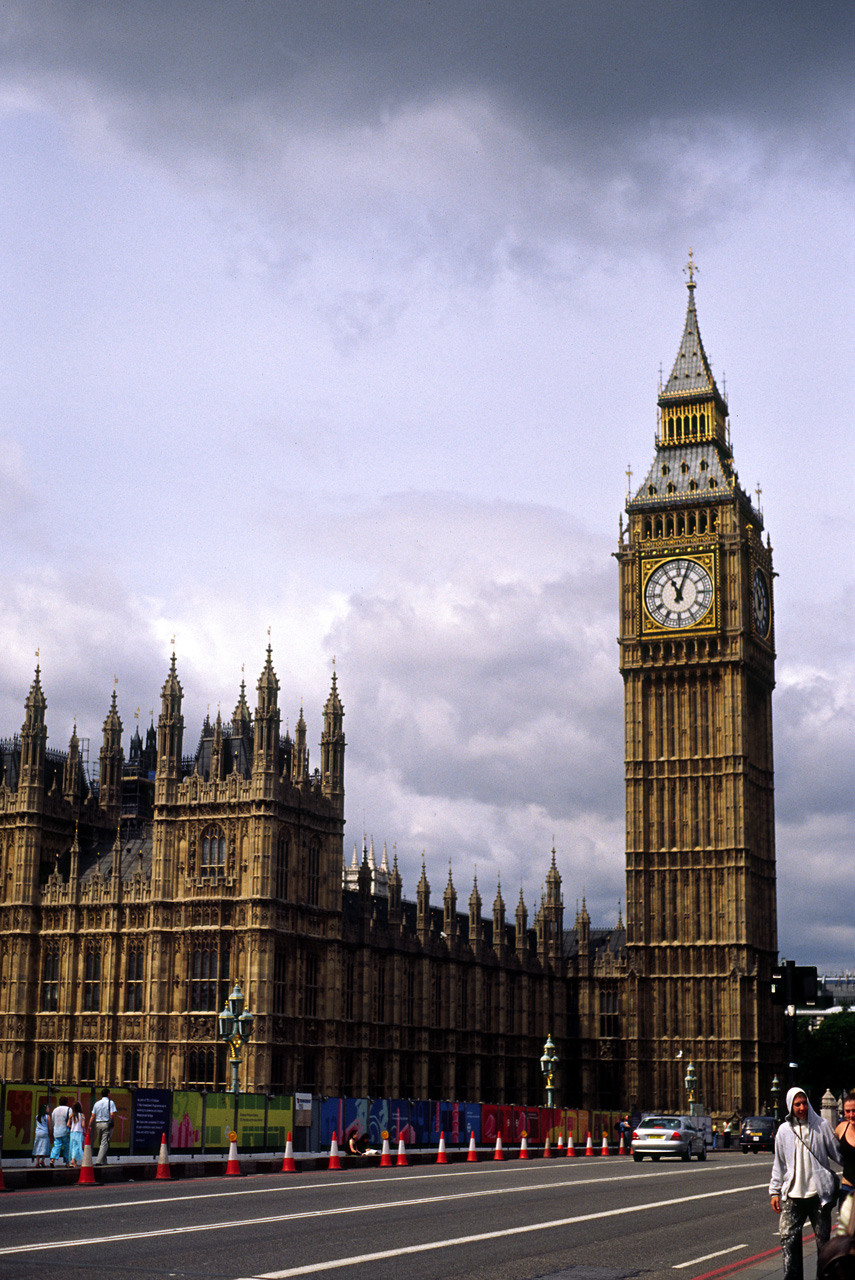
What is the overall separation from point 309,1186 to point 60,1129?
726 cm

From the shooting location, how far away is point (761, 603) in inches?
4144

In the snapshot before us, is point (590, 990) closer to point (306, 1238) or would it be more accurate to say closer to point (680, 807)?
point (680, 807)

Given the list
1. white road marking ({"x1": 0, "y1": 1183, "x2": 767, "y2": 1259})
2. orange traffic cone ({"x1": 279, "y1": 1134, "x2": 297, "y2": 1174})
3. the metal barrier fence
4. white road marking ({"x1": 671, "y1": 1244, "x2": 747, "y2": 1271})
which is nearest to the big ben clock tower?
the metal barrier fence

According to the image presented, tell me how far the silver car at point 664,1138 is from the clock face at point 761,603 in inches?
2167

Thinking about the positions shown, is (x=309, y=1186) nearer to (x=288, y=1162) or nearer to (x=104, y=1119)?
(x=288, y=1162)

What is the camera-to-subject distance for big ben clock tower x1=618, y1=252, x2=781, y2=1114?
315 feet

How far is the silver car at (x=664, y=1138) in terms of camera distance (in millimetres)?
49656

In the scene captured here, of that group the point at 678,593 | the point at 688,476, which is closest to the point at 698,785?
the point at 678,593

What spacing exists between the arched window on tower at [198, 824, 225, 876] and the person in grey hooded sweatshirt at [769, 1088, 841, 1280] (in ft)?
179

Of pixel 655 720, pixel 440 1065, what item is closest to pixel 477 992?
pixel 440 1065

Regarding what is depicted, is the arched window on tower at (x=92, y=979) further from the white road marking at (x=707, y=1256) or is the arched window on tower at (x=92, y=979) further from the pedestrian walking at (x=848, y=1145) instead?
the pedestrian walking at (x=848, y=1145)

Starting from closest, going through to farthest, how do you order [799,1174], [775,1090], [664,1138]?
[799,1174] → [664,1138] → [775,1090]

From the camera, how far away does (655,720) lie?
102m

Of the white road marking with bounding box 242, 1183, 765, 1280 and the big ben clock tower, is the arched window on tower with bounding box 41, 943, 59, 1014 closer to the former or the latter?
the big ben clock tower
